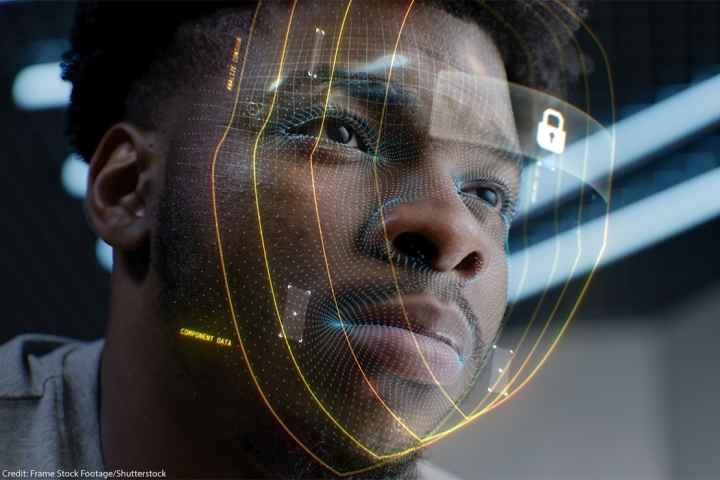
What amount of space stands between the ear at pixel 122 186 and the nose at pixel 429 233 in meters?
0.32

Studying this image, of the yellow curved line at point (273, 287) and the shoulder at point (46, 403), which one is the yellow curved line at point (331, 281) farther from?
the shoulder at point (46, 403)

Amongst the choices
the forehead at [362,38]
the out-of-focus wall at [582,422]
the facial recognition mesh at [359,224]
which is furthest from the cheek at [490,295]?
the forehead at [362,38]

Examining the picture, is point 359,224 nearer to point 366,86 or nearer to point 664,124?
point 366,86

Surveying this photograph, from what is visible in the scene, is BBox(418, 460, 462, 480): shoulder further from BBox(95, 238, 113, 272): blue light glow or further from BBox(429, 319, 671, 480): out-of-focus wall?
BBox(95, 238, 113, 272): blue light glow

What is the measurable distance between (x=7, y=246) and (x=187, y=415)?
345 millimetres

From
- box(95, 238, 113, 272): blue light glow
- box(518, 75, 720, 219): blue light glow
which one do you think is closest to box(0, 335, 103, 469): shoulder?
box(95, 238, 113, 272): blue light glow

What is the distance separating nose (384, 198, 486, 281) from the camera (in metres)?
0.89

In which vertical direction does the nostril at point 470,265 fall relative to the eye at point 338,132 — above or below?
below

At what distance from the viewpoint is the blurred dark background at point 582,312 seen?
1021 mm

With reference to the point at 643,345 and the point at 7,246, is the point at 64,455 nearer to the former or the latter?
the point at 7,246

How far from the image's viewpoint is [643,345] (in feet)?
3.50

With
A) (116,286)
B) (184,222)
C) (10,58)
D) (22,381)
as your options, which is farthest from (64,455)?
(10,58)

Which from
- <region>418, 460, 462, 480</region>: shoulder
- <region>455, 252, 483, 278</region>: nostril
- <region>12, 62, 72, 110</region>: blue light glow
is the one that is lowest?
<region>418, 460, 462, 480</region>: shoulder

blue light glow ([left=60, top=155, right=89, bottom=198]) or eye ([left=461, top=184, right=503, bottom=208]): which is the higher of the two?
blue light glow ([left=60, top=155, right=89, bottom=198])
